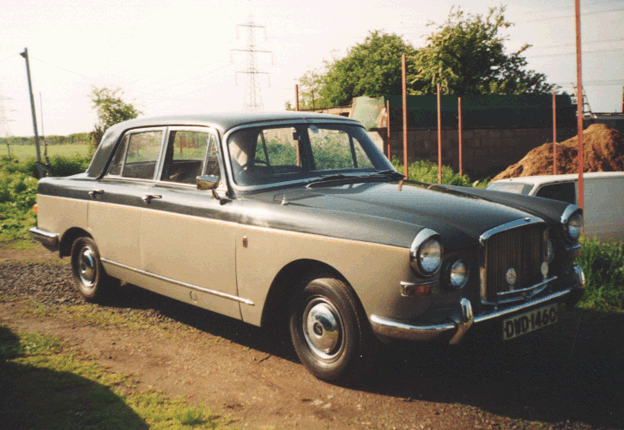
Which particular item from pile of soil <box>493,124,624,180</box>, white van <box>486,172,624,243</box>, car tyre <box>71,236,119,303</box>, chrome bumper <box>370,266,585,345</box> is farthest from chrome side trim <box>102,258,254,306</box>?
pile of soil <box>493,124,624,180</box>

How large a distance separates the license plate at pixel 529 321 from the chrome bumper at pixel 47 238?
189 inches

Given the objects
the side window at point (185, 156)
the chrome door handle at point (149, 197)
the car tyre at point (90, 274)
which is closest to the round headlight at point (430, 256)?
the side window at point (185, 156)

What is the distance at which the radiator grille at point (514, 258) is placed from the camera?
351 centimetres

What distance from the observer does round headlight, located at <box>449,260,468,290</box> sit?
10.9ft

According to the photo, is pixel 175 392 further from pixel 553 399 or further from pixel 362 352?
pixel 553 399

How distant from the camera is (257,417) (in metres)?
3.37

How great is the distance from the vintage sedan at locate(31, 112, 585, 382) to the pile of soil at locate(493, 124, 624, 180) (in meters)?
10.7

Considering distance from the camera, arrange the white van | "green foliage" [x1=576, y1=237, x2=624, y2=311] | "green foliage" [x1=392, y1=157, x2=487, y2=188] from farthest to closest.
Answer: "green foliage" [x1=392, y1=157, x2=487, y2=188]
the white van
"green foliage" [x1=576, y1=237, x2=624, y2=311]

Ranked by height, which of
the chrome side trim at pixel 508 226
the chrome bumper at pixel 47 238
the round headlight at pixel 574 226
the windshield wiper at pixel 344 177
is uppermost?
the windshield wiper at pixel 344 177

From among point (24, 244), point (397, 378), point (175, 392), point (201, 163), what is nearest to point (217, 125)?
point (201, 163)

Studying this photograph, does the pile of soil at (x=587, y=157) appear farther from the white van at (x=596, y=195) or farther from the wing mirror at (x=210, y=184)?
the wing mirror at (x=210, y=184)

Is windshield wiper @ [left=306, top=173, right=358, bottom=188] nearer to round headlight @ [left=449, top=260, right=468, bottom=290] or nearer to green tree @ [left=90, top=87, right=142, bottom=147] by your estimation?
round headlight @ [left=449, top=260, right=468, bottom=290]

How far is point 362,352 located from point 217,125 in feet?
7.05

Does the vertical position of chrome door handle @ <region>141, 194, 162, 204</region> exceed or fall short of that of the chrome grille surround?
it exceeds it
